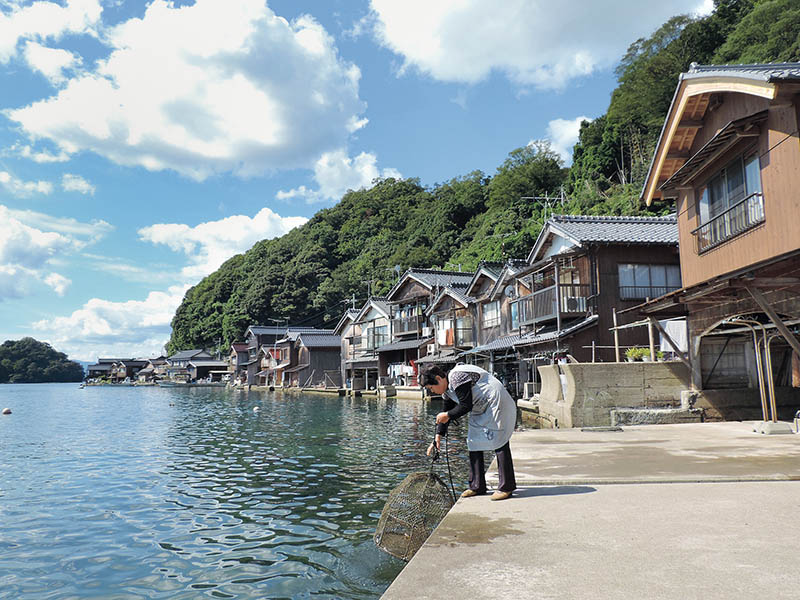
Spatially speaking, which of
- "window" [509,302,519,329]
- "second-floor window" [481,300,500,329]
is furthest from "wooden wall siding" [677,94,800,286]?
"second-floor window" [481,300,500,329]

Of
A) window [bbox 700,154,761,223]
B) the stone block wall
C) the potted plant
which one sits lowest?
the stone block wall

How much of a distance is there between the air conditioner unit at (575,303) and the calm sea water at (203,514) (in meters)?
8.65

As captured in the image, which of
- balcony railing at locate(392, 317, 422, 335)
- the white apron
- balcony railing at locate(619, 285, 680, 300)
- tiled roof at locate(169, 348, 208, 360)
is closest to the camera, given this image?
the white apron

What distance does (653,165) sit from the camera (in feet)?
48.4

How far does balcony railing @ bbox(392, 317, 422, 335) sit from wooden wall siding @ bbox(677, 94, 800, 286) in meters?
29.2

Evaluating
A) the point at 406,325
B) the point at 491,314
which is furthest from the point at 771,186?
the point at 406,325

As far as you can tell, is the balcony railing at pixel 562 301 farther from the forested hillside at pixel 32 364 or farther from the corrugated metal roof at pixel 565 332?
the forested hillside at pixel 32 364

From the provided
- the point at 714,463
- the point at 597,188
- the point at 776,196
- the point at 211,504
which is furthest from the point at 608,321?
the point at 597,188

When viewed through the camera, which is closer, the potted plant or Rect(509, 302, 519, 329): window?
the potted plant

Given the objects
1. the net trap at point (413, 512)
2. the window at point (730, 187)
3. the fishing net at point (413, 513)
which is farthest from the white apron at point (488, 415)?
the window at point (730, 187)

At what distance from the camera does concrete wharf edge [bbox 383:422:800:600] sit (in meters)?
3.17

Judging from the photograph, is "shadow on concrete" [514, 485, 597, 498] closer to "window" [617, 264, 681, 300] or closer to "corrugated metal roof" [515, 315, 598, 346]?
"corrugated metal roof" [515, 315, 598, 346]

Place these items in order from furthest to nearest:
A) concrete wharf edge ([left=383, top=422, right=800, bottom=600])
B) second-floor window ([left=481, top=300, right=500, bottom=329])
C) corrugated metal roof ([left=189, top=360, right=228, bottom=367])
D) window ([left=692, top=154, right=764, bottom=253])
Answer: corrugated metal roof ([left=189, top=360, right=228, bottom=367]), second-floor window ([left=481, top=300, right=500, bottom=329]), window ([left=692, top=154, right=764, bottom=253]), concrete wharf edge ([left=383, top=422, right=800, bottom=600])

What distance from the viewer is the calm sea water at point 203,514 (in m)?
5.77
